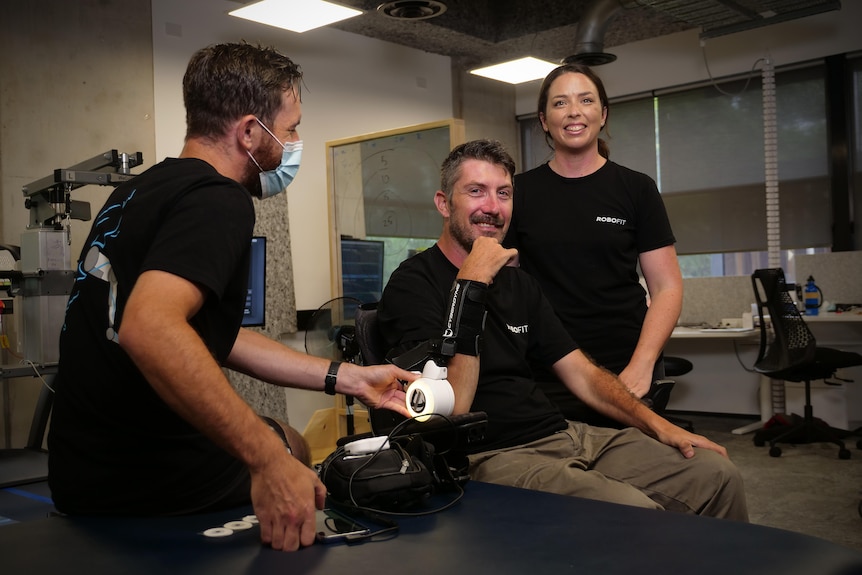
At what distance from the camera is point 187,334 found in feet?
3.78

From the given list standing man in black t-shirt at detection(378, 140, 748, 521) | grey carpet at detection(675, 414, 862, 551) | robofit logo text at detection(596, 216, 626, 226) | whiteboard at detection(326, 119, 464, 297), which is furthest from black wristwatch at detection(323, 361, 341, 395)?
whiteboard at detection(326, 119, 464, 297)

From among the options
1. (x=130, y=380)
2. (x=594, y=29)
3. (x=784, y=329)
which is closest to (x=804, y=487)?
(x=784, y=329)

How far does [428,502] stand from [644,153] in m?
5.88

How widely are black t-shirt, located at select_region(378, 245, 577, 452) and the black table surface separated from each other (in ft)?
2.28

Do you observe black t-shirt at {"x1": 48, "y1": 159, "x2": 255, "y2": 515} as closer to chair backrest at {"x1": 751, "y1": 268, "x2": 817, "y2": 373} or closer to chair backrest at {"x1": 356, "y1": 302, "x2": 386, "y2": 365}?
chair backrest at {"x1": 356, "y1": 302, "x2": 386, "y2": 365}

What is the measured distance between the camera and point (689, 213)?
6.53m

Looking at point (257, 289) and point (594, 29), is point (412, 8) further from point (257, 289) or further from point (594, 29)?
point (257, 289)

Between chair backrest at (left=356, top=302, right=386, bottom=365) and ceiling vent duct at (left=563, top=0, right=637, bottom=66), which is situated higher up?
ceiling vent duct at (left=563, top=0, right=637, bottom=66)

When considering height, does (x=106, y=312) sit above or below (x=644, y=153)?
below

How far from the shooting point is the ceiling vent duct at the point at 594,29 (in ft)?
17.9

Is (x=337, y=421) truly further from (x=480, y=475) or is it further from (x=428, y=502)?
(x=428, y=502)

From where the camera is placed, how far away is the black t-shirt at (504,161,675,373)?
2367 millimetres

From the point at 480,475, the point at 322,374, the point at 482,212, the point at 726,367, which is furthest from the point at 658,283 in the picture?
the point at 726,367

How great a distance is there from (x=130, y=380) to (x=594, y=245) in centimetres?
145
